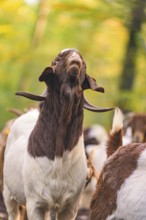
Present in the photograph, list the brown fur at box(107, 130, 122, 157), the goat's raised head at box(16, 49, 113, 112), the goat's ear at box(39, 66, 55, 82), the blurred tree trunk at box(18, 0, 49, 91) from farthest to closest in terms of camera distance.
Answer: the blurred tree trunk at box(18, 0, 49, 91)
the brown fur at box(107, 130, 122, 157)
the goat's ear at box(39, 66, 55, 82)
the goat's raised head at box(16, 49, 113, 112)

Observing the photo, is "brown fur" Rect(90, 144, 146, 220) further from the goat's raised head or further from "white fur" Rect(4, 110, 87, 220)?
the goat's raised head

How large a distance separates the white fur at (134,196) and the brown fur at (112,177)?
58 millimetres

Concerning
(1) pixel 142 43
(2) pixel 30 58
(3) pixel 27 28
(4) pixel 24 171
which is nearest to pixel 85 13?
(1) pixel 142 43

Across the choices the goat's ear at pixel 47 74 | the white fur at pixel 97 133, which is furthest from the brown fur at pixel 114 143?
the white fur at pixel 97 133

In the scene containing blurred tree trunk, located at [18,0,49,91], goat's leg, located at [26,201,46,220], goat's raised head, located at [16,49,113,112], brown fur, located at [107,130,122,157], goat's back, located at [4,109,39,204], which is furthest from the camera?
blurred tree trunk, located at [18,0,49,91]

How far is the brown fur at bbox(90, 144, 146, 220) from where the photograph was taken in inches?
340

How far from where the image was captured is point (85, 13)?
1109 cm

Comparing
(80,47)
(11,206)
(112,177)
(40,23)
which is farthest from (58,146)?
(40,23)

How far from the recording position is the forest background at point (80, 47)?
1081 centimetres

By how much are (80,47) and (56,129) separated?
74.3 feet

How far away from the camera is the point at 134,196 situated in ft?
27.6

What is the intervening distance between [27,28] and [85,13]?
25.1m

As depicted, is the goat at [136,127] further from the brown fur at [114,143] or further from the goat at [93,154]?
the brown fur at [114,143]

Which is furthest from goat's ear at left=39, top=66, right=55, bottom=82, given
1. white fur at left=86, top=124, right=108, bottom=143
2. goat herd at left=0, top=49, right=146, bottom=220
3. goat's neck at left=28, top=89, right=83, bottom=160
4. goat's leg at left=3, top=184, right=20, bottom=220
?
white fur at left=86, top=124, right=108, bottom=143
